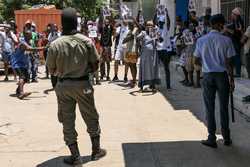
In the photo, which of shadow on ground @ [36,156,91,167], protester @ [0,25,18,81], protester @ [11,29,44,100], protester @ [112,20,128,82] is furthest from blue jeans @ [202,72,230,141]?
protester @ [0,25,18,81]

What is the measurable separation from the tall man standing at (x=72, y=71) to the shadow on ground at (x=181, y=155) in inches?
30.7

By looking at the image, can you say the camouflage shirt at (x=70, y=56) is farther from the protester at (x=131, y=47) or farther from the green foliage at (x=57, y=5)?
the green foliage at (x=57, y=5)

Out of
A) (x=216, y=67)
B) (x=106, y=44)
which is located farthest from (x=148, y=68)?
(x=216, y=67)

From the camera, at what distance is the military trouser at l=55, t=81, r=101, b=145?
654 cm

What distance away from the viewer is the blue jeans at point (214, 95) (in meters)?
7.17

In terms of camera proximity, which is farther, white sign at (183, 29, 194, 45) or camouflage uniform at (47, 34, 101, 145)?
white sign at (183, 29, 194, 45)

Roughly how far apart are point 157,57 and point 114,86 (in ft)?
6.28

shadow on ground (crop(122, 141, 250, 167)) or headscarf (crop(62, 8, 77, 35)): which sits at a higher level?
headscarf (crop(62, 8, 77, 35))

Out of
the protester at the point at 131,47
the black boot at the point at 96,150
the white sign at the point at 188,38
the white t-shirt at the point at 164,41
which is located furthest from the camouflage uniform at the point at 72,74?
the protester at the point at 131,47

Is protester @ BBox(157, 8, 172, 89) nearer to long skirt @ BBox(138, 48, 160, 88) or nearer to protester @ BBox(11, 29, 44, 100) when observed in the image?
long skirt @ BBox(138, 48, 160, 88)

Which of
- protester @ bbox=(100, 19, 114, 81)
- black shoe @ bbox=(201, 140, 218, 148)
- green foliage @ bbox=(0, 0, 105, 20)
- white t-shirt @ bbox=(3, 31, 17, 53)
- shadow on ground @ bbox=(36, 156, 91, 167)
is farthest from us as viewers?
green foliage @ bbox=(0, 0, 105, 20)

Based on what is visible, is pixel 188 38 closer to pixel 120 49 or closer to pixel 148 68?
pixel 148 68

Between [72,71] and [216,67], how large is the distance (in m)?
1.95

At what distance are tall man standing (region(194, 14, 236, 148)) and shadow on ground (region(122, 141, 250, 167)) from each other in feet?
0.93
